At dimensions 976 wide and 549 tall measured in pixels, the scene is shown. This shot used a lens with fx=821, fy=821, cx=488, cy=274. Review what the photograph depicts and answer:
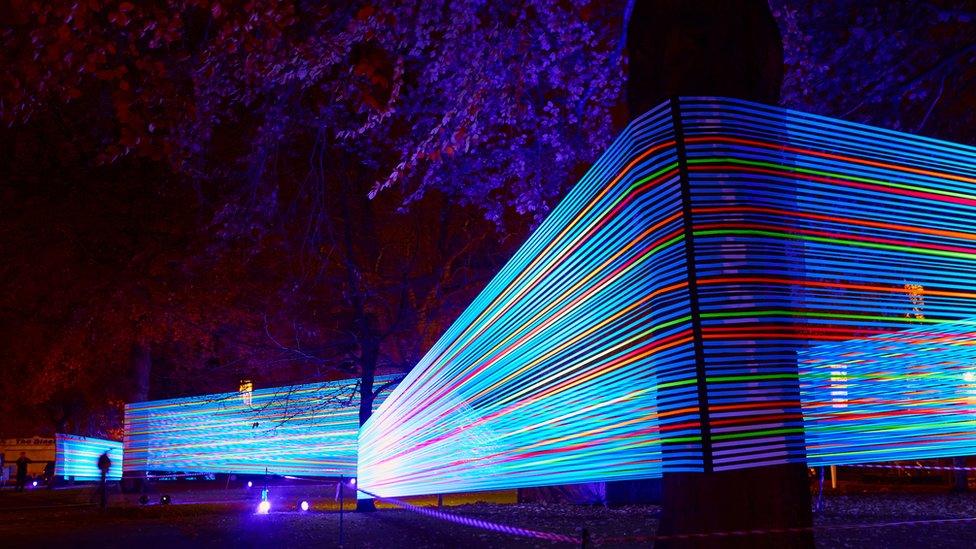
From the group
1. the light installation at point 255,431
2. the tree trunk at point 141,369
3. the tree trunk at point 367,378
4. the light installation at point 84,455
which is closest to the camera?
the tree trunk at point 367,378

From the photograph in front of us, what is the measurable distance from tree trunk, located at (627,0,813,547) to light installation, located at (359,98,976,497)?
10.9 inches

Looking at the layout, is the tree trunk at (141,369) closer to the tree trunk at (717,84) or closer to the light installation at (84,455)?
the light installation at (84,455)

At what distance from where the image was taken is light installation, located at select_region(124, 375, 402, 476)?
18141mm

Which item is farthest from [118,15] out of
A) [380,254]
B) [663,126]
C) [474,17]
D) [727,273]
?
[380,254]

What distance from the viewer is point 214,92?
974 centimetres

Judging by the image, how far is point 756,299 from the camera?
3.94 metres

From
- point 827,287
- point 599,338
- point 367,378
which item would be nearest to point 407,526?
point 367,378

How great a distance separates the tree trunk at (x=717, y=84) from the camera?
405cm

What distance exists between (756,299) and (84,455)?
33061mm

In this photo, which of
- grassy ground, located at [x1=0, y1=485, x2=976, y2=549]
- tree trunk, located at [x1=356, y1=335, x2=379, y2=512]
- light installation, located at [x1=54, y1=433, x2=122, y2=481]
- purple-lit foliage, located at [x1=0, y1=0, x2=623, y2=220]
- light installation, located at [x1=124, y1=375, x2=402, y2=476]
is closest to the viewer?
purple-lit foliage, located at [x1=0, y1=0, x2=623, y2=220]

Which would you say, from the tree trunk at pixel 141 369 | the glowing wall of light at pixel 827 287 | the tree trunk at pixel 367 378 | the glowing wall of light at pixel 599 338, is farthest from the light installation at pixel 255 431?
the glowing wall of light at pixel 827 287

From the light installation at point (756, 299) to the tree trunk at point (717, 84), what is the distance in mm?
276

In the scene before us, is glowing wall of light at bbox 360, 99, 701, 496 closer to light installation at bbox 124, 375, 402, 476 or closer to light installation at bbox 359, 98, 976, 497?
light installation at bbox 359, 98, 976, 497

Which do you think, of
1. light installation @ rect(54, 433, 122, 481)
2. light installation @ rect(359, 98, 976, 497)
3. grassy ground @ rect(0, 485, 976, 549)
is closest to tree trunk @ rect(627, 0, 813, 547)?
light installation @ rect(359, 98, 976, 497)
